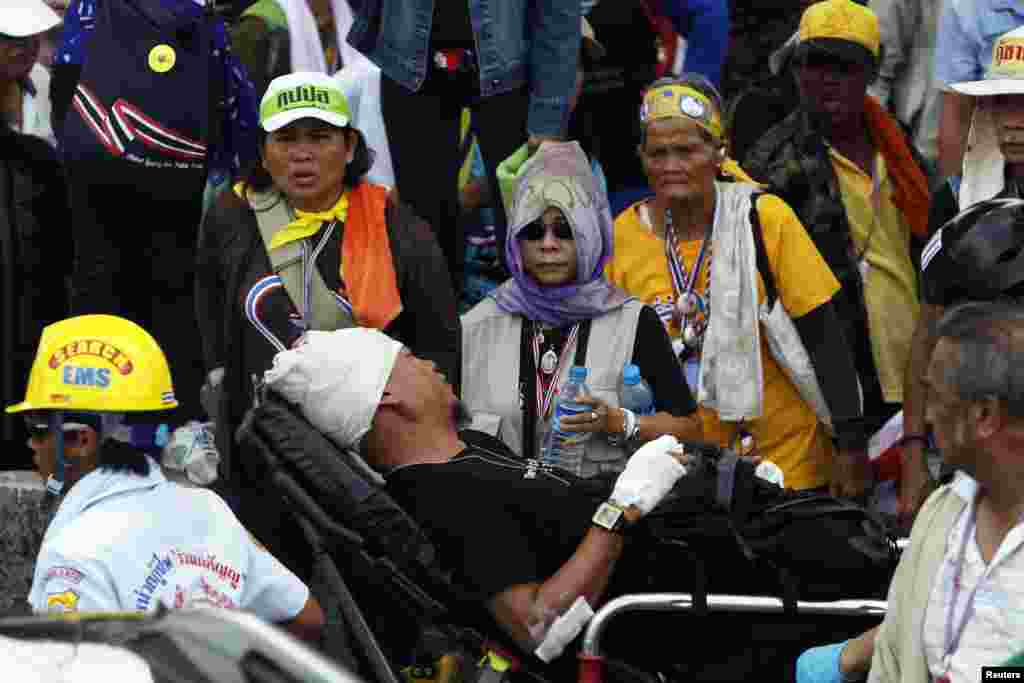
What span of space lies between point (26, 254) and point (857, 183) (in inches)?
128

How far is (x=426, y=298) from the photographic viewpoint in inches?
259

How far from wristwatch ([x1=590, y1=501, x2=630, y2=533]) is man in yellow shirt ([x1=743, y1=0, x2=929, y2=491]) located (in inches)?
87.8

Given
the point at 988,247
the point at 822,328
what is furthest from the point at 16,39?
the point at 988,247

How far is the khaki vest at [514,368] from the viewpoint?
20.3 ft

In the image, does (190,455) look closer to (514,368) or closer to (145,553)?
(145,553)

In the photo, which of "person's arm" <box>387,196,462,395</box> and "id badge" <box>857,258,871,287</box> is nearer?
"person's arm" <box>387,196,462,395</box>

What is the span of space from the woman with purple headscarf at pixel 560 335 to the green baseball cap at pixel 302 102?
71 cm

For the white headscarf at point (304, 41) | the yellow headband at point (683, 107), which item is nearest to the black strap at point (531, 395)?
the yellow headband at point (683, 107)

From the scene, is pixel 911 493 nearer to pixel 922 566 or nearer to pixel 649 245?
pixel 649 245

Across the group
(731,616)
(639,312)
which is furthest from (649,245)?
(731,616)

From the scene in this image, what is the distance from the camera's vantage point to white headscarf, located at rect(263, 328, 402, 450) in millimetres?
5461

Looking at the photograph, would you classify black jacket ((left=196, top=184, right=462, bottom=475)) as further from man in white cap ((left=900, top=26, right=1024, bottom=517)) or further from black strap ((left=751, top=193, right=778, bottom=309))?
man in white cap ((left=900, top=26, right=1024, bottom=517))

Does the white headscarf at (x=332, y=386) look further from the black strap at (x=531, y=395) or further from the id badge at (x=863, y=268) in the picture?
the id badge at (x=863, y=268)

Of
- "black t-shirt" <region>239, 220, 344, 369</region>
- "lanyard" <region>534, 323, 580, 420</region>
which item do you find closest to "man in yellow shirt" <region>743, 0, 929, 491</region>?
"lanyard" <region>534, 323, 580, 420</region>
